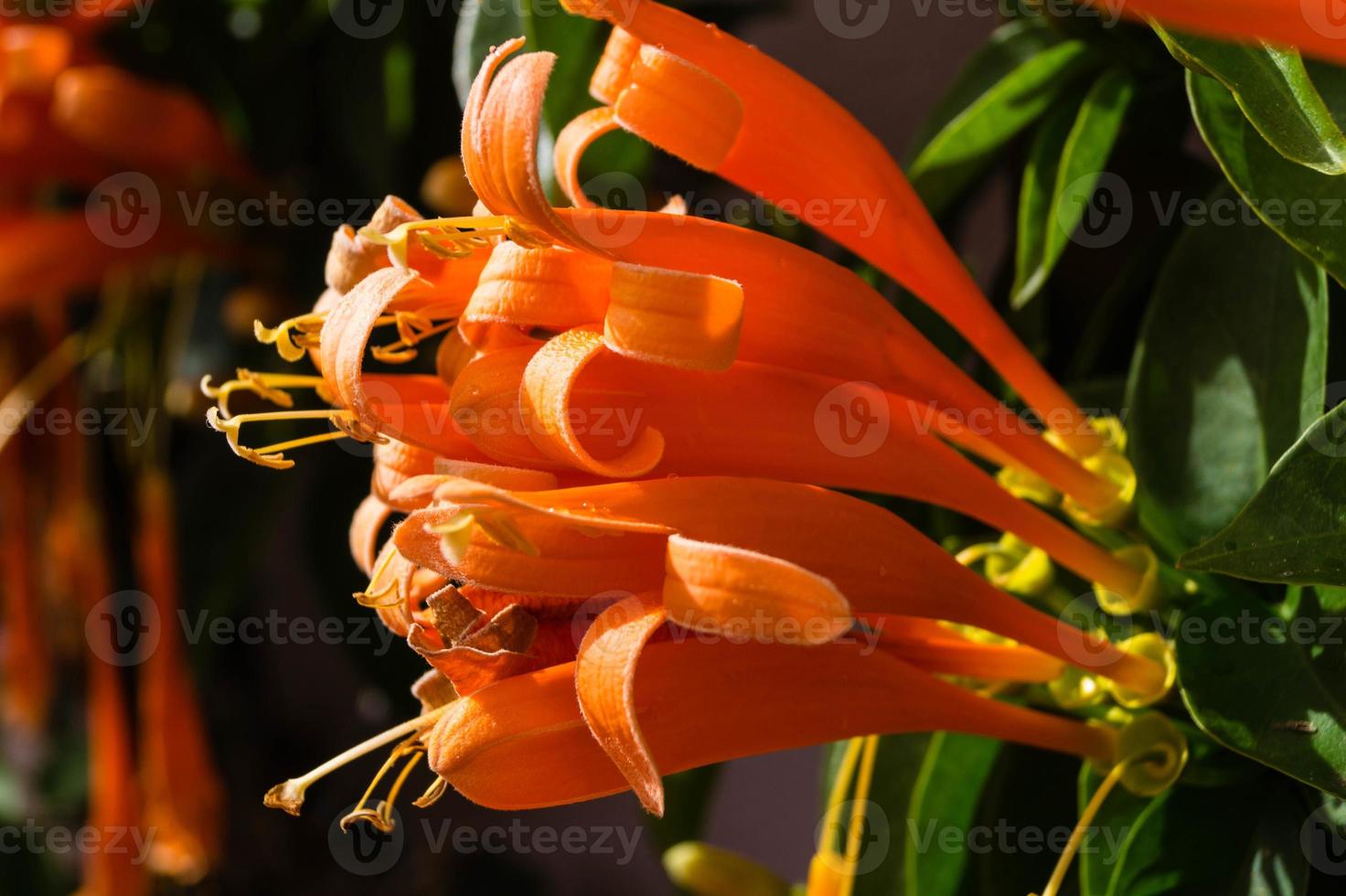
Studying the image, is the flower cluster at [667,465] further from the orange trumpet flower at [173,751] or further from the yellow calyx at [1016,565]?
the orange trumpet flower at [173,751]

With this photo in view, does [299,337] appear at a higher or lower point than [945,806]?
higher

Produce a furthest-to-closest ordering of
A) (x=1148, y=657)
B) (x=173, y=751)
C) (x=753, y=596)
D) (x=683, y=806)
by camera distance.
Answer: (x=173, y=751) < (x=683, y=806) < (x=1148, y=657) < (x=753, y=596)

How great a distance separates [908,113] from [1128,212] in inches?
6.6

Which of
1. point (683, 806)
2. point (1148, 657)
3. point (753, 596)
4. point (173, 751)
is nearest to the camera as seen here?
point (753, 596)

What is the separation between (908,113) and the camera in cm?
60

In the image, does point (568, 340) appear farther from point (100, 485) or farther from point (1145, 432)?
point (100, 485)

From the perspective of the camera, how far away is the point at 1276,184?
10.5 inches

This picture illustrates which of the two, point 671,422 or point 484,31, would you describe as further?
point 484,31

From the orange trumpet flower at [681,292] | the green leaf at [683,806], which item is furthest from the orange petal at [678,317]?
the green leaf at [683,806]

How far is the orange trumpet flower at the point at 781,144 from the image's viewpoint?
0.26 m

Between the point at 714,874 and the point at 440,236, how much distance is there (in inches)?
9.1

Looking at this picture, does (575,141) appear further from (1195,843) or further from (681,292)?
(1195,843)

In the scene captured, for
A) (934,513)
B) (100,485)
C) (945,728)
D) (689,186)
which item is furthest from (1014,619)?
(100,485)

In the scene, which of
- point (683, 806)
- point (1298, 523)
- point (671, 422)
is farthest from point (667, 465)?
point (683, 806)
